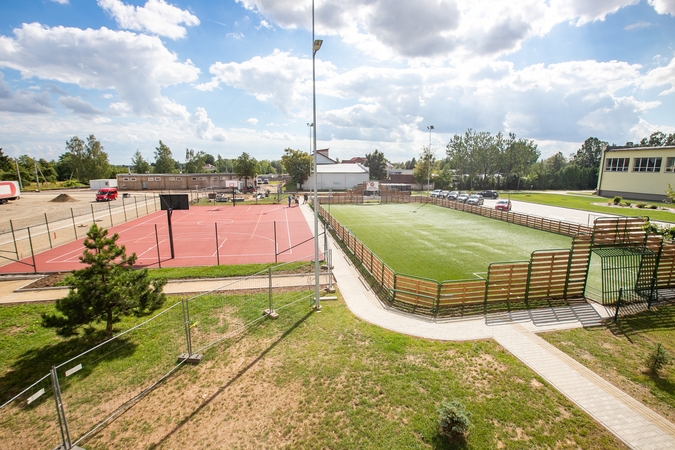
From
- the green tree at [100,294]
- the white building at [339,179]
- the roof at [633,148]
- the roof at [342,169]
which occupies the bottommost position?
the green tree at [100,294]

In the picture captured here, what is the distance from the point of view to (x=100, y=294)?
30.7 ft

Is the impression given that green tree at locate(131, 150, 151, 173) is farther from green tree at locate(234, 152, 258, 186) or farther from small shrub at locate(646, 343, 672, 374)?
small shrub at locate(646, 343, 672, 374)

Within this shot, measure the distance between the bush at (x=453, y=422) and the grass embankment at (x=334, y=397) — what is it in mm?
206

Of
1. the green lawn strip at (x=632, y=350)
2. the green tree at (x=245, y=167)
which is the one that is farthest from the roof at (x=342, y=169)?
the green lawn strip at (x=632, y=350)

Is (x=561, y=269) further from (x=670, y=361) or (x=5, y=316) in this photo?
(x=5, y=316)

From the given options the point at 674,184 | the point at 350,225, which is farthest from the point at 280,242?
the point at 674,184

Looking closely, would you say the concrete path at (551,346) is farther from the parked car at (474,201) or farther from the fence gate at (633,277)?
the parked car at (474,201)

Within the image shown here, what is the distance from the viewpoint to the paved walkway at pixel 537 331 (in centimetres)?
700

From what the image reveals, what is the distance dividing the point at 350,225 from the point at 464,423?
27864 mm

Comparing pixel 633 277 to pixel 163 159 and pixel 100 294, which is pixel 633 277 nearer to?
pixel 100 294

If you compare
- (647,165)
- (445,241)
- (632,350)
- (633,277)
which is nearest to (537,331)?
(632,350)

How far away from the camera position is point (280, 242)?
87.8ft

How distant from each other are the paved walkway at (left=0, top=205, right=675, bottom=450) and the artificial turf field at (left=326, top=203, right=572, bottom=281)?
486 cm

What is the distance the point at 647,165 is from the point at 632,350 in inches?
2398
